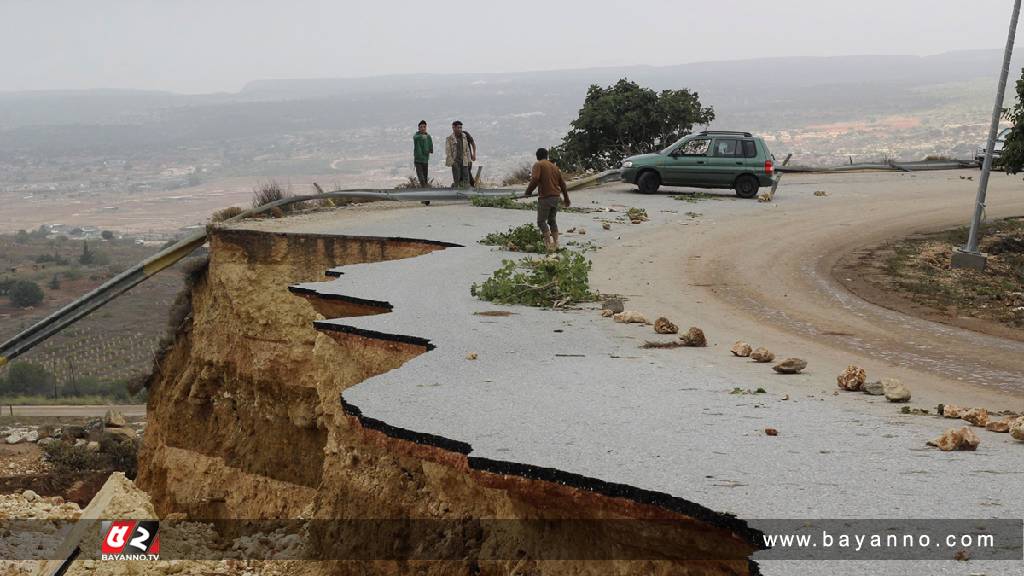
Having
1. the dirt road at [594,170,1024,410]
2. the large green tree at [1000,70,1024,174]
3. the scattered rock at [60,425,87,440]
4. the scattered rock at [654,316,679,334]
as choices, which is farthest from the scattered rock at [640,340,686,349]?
the scattered rock at [60,425,87,440]

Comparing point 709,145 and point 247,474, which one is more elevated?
point 709,145

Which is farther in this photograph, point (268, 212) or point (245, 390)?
point (268, 212)

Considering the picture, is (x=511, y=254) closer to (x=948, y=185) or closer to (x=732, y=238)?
(x=732, y=238)

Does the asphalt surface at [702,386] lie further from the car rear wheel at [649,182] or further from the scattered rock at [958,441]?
the car rear wheel at [649,182]

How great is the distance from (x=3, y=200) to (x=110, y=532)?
651 feet

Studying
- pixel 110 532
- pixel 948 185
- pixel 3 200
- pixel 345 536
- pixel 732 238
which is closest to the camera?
pixel 345 536

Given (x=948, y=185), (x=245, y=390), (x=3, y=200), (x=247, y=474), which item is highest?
(x=948, y=185)

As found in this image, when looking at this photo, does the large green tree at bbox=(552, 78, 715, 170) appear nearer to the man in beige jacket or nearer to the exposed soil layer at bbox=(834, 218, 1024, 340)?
the man in beige jacket

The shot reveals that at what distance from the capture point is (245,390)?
19.0 metres

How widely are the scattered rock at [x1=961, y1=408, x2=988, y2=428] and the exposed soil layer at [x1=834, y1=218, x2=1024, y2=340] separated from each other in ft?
18.5

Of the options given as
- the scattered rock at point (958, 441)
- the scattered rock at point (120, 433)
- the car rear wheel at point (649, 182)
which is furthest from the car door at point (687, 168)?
the scattered rock at point (958, 441)

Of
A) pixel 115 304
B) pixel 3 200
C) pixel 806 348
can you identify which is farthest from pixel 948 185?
pixel 3 200

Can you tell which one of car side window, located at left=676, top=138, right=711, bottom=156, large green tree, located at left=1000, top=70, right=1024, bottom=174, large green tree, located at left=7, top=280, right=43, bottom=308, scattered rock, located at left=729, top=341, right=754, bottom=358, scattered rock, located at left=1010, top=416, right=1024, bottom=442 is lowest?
large green tree, located at left=7, top=280, right=43, bottom=308

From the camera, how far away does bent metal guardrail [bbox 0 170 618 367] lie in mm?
19891
